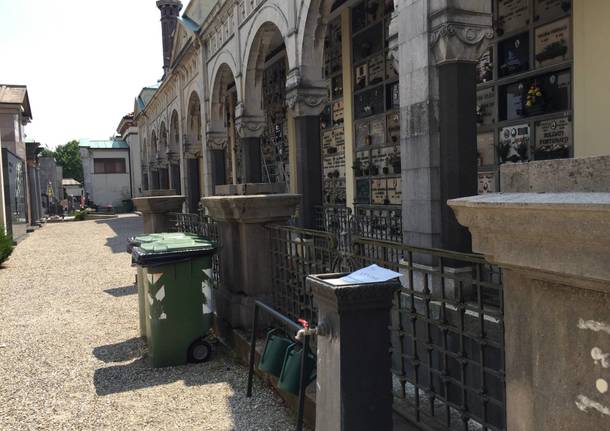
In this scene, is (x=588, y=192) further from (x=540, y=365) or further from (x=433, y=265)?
(x=433, y=265)

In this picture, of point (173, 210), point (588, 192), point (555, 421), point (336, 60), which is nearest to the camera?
point (588, 192)

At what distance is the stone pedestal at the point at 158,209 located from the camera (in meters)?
9.16

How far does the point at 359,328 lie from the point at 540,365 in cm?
107

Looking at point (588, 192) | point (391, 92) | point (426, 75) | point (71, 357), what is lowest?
point (71, 357)

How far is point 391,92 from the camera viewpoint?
33.7 ft

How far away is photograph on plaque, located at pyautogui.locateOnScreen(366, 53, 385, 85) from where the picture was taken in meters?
10.5

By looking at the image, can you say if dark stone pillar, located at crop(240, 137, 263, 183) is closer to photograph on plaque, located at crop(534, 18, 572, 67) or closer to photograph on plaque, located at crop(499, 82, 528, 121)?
photograph on plaque, located at crop(499, 82, 528, 121)

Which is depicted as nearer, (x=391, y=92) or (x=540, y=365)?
(x=540, y=365)

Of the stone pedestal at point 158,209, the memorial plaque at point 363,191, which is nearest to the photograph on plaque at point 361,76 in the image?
the memorial plaque at point 363,191

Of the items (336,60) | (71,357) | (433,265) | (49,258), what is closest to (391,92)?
(336,60)

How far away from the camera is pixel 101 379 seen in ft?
16.5

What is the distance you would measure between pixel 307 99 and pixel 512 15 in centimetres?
346

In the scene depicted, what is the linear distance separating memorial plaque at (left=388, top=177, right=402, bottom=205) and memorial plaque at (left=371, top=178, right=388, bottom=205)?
0.46 ft

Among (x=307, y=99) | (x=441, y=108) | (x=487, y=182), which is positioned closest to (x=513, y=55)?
(x=487, y=182)
